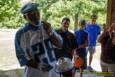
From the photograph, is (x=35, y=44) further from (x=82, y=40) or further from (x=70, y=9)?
(x=70, y=9)

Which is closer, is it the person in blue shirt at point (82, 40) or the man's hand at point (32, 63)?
the man's hand at point (32, 63)

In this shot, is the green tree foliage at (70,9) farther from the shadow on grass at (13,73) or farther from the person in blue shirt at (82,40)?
the person in blue shirt at (82,40)

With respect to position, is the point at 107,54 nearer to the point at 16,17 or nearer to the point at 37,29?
the point at 37,29

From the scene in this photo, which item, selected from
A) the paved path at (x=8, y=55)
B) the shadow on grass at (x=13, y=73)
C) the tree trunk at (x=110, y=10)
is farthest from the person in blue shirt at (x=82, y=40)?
the shadow on grass at (x=13, y=73)

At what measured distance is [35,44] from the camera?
2807 mm

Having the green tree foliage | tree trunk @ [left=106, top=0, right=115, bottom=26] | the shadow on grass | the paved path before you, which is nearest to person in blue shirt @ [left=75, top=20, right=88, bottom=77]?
tree trunk @ [left=106, top=0, right=115, bottom=26]

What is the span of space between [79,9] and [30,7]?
10.6 meters

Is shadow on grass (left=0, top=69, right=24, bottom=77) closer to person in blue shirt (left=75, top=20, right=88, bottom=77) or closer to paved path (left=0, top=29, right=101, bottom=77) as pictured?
paved path (left=0, top=29, right=101, bottom=77)

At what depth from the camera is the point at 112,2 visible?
197 inches

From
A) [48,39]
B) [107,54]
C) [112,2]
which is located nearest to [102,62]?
[107,54]

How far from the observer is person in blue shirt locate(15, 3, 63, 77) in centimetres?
279

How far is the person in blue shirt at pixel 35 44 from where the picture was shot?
2.79 metres

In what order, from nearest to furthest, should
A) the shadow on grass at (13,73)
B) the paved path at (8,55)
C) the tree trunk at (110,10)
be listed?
the tree trunk at (110,10), the shadow on grass at (13,73), the paved path at (8,55)

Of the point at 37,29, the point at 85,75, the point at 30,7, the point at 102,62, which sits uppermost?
the point at 30,7
